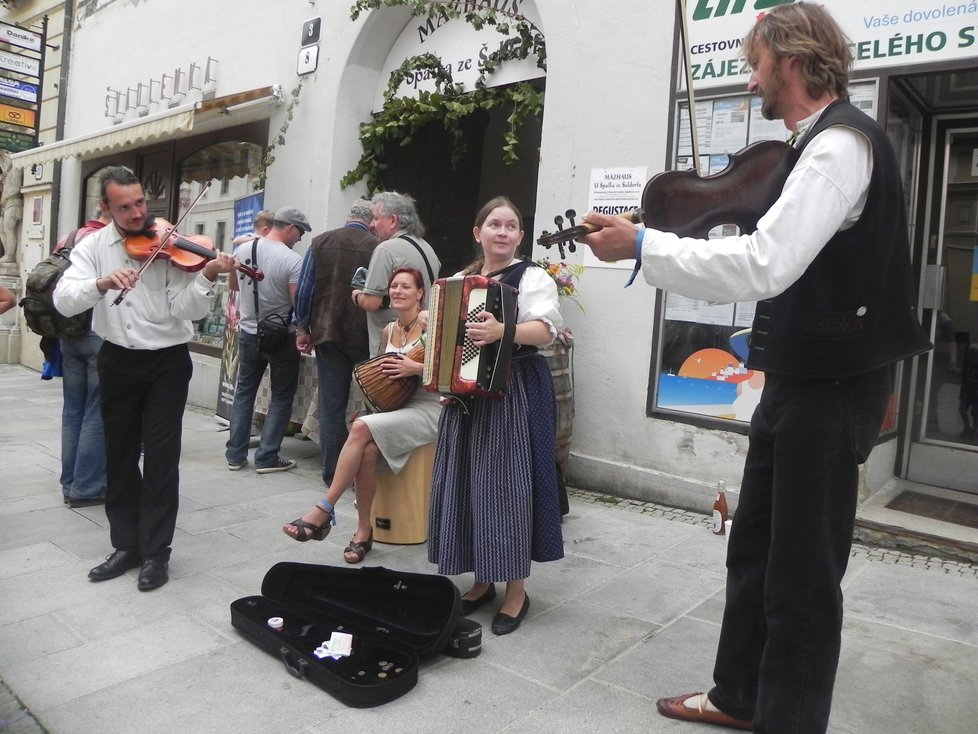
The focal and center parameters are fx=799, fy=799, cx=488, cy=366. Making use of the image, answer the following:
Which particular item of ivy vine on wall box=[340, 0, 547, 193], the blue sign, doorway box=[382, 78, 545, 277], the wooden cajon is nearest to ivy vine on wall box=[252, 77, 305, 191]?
the blue sign

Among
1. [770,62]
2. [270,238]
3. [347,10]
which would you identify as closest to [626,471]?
[270,238]

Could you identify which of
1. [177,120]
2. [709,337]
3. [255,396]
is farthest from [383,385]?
[177,120]

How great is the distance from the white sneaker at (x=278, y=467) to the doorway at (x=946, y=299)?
4286 millimetres

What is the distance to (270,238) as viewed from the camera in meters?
5.98

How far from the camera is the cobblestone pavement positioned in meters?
4.05

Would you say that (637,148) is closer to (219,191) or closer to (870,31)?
(870,31)

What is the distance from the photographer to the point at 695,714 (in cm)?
248

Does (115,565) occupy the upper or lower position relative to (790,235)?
lower

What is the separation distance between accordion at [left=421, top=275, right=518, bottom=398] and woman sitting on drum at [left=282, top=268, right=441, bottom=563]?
32.8 inches

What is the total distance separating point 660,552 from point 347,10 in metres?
5.74

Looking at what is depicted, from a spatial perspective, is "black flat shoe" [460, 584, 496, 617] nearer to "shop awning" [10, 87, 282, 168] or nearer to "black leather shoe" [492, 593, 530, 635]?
"black leather shoe" [492, 593, 530, 635]

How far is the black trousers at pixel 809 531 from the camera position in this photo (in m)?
1.99

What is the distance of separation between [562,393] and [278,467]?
2.31m

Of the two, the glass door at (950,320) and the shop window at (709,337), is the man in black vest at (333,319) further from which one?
the glass door at (950,320)
